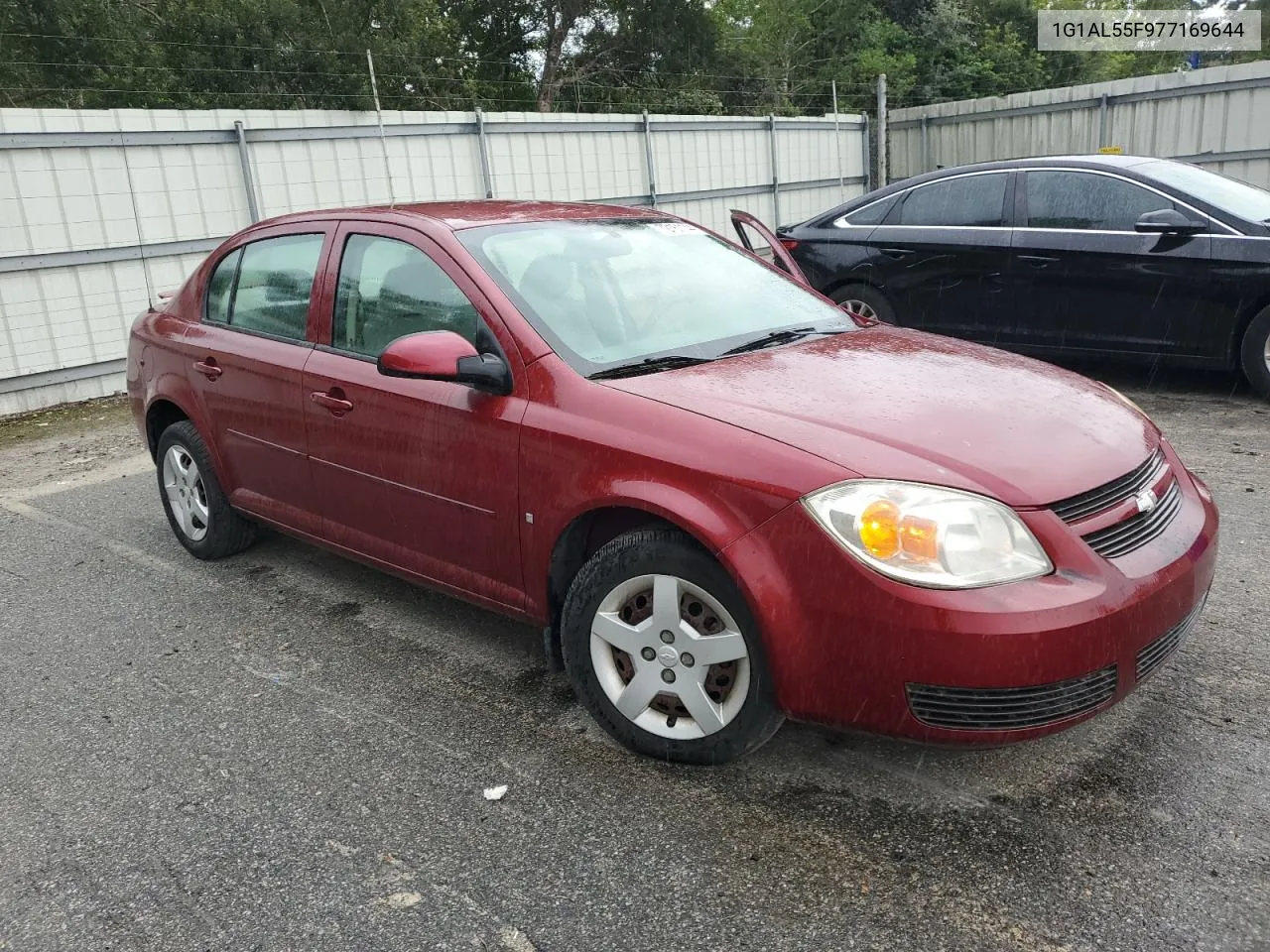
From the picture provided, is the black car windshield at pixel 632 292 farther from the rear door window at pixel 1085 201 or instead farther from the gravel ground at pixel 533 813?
the rear door window at pixel 1085 201

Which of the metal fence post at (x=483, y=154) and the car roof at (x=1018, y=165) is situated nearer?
the car roof at (x=1018, y=165)

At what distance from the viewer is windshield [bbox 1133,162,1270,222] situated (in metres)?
6.34

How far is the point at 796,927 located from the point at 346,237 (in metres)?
2.83

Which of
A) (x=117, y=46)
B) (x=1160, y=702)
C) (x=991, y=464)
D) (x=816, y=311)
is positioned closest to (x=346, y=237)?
(x=816, y=311)

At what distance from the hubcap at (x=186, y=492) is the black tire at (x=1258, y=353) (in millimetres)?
5821

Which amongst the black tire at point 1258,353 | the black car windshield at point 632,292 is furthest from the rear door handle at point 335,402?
the black tire at point 1258,353

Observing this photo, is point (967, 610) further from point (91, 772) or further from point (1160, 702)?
point (91, 772)

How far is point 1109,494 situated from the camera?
2.68m

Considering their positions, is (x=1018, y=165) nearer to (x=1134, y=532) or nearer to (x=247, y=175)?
(x=1134, y=532)

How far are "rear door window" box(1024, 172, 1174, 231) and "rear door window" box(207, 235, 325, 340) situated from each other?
4.89 m

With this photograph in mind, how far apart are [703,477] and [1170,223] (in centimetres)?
484

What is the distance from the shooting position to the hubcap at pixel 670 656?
2.70 m

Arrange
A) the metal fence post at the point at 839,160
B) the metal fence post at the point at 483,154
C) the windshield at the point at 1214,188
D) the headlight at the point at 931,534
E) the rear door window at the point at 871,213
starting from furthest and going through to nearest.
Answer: the metal fence post at the point at 839,160
the metal fence post at the point at 483,154
the rear door window at the point at 871,213
the windshield at the point at 1214,188
the headlight at the point at 931,534

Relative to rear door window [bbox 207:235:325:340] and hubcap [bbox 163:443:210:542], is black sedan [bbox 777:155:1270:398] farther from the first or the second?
hubcap [bbox 163:443:210:542]
